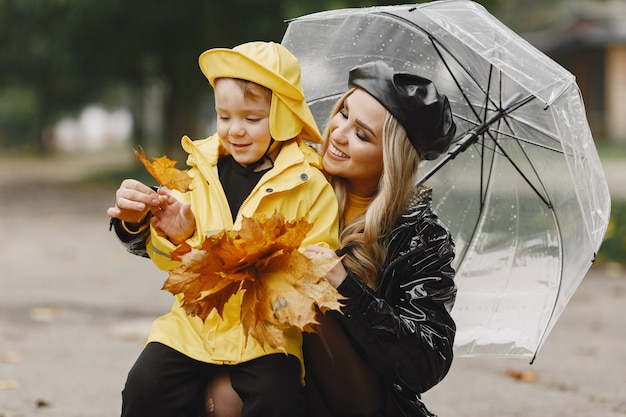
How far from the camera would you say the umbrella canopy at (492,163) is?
134 inches

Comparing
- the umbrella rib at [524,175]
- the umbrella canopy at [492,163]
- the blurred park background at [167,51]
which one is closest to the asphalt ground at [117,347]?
the umbrella canopy at [492,163]

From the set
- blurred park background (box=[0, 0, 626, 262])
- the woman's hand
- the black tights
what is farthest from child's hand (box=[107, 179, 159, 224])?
blurred park background (box=[0, 0, 626, 262])

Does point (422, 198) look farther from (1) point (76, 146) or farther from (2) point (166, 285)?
(1) point (76, 146)

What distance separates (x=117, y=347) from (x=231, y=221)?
3556mm

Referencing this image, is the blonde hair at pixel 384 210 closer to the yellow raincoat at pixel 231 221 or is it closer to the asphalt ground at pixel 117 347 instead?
the yellow raincoat at pixel 231 221

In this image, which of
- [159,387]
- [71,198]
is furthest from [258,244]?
[71,198]

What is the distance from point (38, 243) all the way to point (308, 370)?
908 centimetres

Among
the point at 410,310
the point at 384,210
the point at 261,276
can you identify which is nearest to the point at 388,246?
the point at 384,210

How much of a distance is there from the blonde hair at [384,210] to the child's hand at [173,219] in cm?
50

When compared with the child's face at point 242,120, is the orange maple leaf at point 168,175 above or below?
below

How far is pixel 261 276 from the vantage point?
2633mm

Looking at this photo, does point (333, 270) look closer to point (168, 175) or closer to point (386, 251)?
point (386, 251)

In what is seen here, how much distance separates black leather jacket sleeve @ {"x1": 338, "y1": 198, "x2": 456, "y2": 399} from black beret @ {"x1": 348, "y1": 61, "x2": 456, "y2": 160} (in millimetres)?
233

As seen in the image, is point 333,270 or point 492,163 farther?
point 492,163
